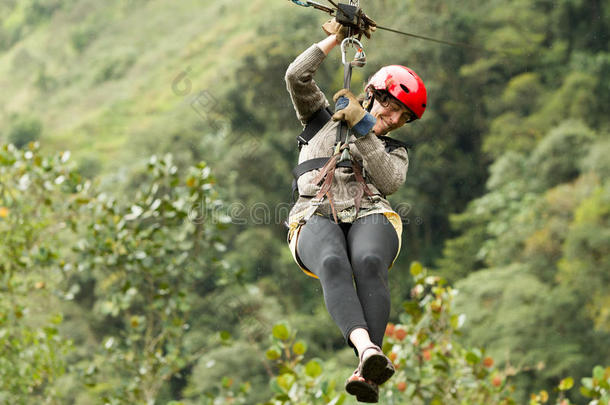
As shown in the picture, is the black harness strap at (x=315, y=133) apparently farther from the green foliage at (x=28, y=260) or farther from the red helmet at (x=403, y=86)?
the green foliage at (x=28, y=260)

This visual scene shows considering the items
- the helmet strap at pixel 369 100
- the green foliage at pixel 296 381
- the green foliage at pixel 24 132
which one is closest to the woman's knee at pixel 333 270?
the helmet strap at pixel 369 100

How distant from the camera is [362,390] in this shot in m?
2.32

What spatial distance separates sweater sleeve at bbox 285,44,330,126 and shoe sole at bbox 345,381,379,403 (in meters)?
1.02

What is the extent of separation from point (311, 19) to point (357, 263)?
20.7 meters

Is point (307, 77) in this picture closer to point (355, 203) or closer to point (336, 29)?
point (336, 29)

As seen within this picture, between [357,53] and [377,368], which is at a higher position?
[357,53]

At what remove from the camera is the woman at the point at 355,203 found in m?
2.37

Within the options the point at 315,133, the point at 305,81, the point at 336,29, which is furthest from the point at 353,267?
the point at 336,29

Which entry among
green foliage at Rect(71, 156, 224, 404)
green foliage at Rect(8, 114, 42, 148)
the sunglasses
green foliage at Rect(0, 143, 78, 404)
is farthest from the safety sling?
green foliage at Rect(8, 114, 42, 148)

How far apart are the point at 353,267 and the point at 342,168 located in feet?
1.39

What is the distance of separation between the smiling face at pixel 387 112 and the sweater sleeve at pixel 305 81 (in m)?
0.22

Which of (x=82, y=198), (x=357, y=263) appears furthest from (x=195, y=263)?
(x=357, y=263)

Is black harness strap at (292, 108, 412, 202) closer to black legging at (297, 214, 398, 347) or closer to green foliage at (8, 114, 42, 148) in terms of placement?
black legging at (297, 214, 398, 347)

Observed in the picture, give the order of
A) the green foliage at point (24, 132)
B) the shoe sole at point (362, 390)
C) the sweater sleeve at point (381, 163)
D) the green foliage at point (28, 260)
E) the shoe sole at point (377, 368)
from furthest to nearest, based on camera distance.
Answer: the green foliage at point (24, 132), the green foliage at point (28, 260), the sweater sleeve at point (381, 163), the shoe sole at point (362, 390), the shoe sole at point (377, 368)
